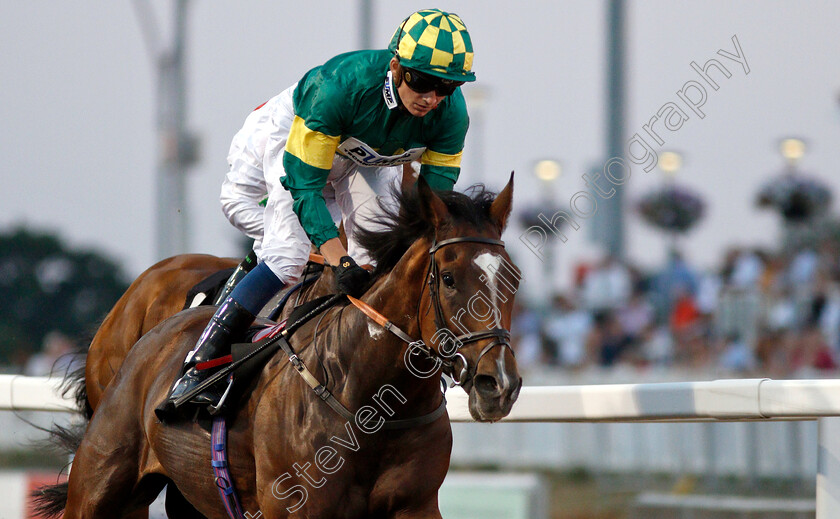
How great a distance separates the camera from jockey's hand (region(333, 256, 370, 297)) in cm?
346

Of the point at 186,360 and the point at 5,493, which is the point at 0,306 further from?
the point at 186,360

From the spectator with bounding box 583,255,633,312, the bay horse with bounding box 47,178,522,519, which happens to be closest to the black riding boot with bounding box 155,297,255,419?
the bay horse with bounding box 47,178,522,519

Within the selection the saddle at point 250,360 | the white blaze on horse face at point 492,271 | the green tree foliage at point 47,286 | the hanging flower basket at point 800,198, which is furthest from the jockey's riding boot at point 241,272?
the green tree foliage at point 47,286

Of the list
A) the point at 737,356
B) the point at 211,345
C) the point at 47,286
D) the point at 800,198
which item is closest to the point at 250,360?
the point at 211,345

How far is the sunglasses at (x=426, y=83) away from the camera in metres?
3.46

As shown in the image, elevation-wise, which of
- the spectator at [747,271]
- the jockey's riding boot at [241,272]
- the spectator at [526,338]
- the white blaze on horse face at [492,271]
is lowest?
the spectator at [526,338]

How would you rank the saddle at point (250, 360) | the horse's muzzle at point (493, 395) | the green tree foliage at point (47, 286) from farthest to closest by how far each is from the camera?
1. the green tree foliage at point (47, 286)
2. the saddle at point (250, 360)
3. the horse's muzzle at point (493, 395)

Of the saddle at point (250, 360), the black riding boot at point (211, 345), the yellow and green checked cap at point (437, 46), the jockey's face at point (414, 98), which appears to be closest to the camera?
the yellow and green checked cap at point (437, 46)

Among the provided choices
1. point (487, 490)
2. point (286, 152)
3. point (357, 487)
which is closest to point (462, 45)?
point (286, 152)

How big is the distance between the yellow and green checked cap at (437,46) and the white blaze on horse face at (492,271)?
70 cm

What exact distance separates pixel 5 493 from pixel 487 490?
2.79 m

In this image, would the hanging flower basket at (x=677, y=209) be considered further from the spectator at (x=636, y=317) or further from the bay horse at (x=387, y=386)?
the bay horse at (x=387, y=386)

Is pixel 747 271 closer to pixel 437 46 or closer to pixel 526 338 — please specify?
pixel 526 338

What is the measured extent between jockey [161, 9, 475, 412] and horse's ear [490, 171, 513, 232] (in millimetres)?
423
